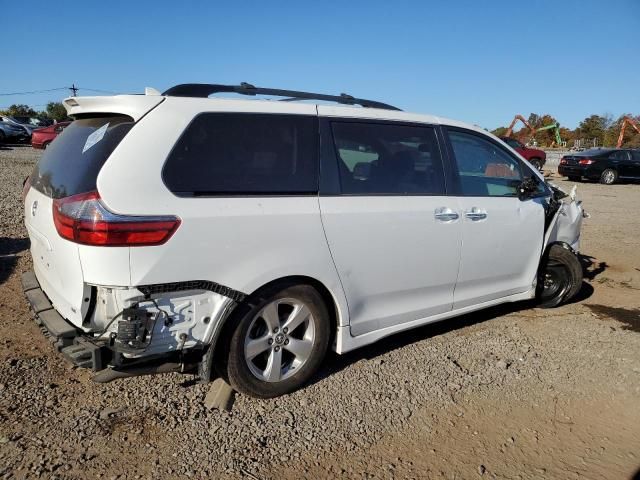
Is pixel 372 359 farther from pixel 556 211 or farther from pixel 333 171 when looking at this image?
pixel 556 211

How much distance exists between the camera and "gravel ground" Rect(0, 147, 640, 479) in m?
2.64

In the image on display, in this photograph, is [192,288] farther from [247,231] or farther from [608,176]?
[608,176]

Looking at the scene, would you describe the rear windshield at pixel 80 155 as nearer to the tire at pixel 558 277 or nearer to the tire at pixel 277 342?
the tire at pixel 277 342

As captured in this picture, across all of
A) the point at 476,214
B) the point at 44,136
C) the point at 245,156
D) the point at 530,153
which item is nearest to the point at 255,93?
the point at 245,156

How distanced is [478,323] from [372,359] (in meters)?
1.38

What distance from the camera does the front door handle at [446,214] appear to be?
147 inches

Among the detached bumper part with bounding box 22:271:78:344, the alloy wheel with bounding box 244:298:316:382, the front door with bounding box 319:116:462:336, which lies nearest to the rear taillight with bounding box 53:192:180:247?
the detached bumper part with bounding box 22:271:78:344

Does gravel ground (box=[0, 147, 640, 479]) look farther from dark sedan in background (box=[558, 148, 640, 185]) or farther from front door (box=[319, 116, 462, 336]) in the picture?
dark sedan in background (box=[558, 148, 640, 185])

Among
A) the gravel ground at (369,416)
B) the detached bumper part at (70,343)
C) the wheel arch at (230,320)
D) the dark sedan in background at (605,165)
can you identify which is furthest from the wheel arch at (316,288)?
the dark sedan in background at (605,165)

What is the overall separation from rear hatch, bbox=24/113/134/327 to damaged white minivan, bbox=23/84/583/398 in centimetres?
2

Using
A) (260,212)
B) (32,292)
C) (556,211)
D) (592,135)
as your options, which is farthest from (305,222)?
(592,135)

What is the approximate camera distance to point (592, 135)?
5809 centimetres

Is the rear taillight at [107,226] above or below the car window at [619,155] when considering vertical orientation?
below

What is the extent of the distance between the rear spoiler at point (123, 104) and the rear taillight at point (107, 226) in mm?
533
